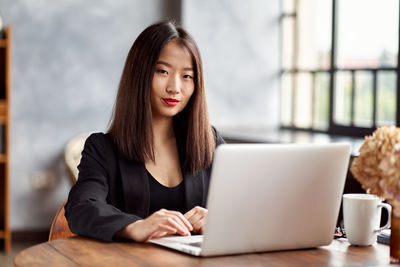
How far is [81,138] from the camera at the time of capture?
5.04m

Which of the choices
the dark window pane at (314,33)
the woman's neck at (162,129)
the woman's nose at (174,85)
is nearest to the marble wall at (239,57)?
the dark window pane at (314,33)

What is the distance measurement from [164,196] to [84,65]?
3242 millimetres

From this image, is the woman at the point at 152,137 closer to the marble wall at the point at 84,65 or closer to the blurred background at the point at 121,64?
the blurred background at the point at 121,64

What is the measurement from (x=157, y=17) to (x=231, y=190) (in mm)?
A: 4009

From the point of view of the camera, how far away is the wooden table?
1442mm

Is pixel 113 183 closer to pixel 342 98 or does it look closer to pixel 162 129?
pixel 162 129

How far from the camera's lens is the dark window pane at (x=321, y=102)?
491 cm

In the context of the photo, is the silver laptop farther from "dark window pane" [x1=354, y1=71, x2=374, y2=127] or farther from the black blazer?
"dark window pane" [x1=354, y1=71, x2=374, y2=127]

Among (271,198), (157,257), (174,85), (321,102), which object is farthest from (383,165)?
(321,102)

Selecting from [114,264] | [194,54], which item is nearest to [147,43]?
[194,54]

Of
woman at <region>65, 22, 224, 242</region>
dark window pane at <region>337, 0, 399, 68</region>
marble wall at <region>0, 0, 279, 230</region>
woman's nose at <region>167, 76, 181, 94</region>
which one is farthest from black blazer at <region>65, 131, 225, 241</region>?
marble wall at <region>0, 0, 279, 230</region>

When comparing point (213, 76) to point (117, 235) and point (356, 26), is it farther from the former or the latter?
point (117, 235)

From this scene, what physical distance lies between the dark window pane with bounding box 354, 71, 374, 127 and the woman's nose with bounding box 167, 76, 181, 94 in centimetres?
270

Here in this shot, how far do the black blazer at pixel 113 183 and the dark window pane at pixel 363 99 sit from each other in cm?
257
